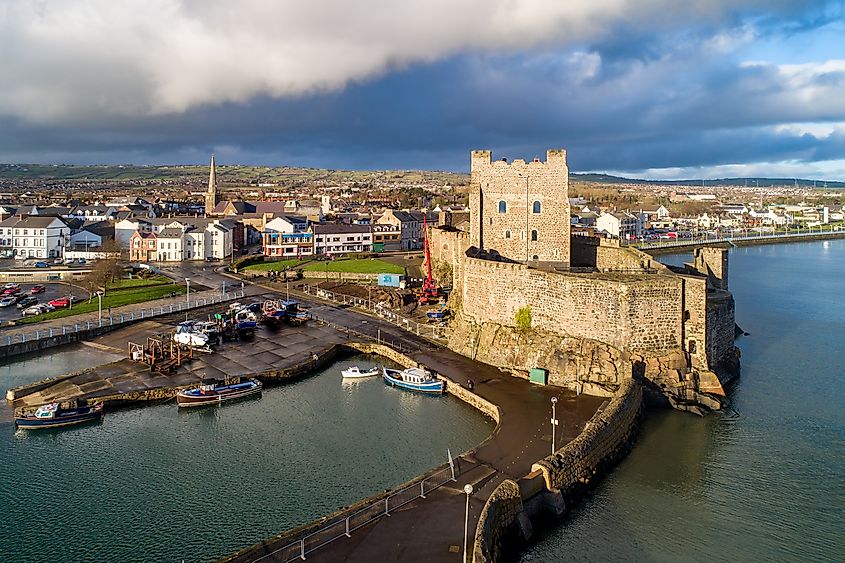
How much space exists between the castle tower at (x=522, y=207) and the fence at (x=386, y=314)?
5772 mm

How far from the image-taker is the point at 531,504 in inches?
678

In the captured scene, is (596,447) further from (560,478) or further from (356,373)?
(356,373)

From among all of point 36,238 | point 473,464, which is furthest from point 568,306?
point 36,238

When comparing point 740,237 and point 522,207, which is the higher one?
point 740,237

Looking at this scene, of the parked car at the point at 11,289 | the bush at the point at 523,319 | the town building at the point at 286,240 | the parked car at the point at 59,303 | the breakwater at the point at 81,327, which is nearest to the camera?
the bush at the point at 523,319

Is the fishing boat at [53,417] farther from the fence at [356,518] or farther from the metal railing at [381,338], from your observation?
the metal railing at [381,338]

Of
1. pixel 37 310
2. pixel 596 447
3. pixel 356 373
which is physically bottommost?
pixel 596 447

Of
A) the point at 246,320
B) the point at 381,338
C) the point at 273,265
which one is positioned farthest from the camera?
the point at 273,265

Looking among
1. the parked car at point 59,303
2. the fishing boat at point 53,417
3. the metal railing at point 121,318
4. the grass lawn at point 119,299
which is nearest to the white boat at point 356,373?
the fishing boat at point 53,417

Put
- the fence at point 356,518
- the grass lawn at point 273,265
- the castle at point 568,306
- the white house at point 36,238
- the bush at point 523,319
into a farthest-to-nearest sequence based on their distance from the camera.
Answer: the white house at point 36,238
the grass lawn at point 273,265
the bush at point 523,319
the castle at point 568,306
the fence at point 356,518

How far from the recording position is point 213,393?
27.4 m

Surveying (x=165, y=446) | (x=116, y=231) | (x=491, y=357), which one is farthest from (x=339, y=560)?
(x=116, y=231)

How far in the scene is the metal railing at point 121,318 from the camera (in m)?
35.5

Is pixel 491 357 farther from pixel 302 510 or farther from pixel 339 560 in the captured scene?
pixel 339 560
